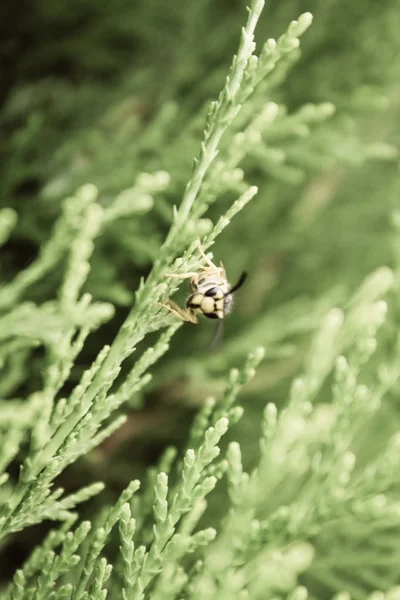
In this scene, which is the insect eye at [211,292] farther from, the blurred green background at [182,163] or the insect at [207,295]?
the blurred green background at [182,163]

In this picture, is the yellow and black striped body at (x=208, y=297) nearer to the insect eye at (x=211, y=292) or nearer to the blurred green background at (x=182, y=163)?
the insect eye at (x=211, y=292)

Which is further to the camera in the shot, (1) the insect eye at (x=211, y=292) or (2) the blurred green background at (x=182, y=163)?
(2) the blurred green background at (x=182, y=163)

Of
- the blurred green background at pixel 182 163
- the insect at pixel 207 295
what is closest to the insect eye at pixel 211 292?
the insect at pixel 207 295

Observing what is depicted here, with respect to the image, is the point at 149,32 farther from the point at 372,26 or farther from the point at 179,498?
the point at 179,498

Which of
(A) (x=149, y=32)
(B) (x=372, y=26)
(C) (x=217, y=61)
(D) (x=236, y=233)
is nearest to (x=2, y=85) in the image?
(A) (x=149, y=32)

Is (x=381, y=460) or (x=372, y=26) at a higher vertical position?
(x=372, y=26)

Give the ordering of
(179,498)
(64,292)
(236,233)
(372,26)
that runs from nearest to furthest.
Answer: (64,292) < (179,498) < (372,26) < (236,233)

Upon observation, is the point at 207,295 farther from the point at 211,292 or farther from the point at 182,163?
the point at 182,163

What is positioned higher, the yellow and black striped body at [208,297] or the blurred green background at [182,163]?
the blurred green background at [182,163]
